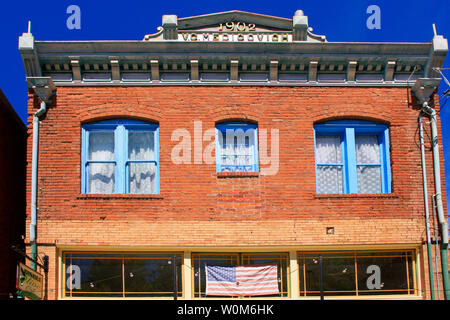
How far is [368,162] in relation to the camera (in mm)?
14250

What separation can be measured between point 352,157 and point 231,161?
287 cm

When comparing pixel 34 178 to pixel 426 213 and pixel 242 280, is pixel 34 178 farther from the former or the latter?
pixel 426 213

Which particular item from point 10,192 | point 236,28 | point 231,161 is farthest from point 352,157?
point 10,192

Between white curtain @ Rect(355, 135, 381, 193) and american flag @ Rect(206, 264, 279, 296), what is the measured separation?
9.61ft

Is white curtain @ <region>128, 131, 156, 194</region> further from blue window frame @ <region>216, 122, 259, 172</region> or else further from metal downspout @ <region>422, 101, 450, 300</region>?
metal downspout @ <region>422, 101, 450, 300</region>

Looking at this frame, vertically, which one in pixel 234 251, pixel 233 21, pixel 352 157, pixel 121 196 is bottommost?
pixel 234 251

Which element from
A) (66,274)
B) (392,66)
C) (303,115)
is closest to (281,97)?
(303,115)

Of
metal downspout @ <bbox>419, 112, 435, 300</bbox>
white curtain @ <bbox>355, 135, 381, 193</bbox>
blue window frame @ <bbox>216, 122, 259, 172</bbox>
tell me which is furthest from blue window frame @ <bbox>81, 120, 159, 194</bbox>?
metal downspout @ <bbox>419, 112, 435, 300</bbox>

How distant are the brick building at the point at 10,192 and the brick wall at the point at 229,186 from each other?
127cm

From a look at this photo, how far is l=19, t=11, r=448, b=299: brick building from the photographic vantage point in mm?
13391

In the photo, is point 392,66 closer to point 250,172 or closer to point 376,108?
point 376,108

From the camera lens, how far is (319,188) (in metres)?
13.9

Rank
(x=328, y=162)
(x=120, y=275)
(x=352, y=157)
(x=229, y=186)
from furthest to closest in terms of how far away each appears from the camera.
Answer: (x=328, y=162)
(x=352, y=157)
(x=229, y=186)
(x=120, y=275)
